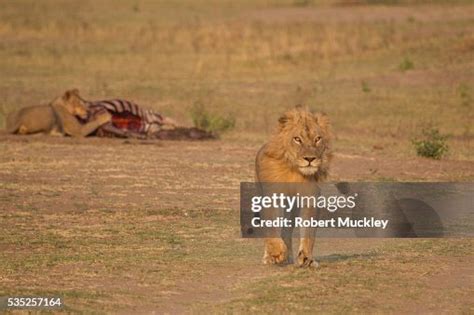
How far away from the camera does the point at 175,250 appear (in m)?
11.0

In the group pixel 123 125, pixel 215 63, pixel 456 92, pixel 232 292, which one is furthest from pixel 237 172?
pixel 215 63

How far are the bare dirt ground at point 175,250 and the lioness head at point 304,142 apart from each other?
2.39ft

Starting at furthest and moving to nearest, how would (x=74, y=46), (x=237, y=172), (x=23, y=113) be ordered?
(x=74, y=46) < (x=23, y=113) < (x=237, y=172)

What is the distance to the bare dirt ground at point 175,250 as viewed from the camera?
908 cm

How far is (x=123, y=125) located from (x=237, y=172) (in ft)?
12.8

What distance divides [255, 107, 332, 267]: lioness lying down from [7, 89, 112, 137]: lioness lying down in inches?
372

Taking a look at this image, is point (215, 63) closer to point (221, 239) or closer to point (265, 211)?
point (221, 239)

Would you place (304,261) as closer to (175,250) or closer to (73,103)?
(175,250)

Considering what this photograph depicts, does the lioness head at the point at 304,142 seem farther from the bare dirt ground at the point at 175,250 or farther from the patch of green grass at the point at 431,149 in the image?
the patch of green grass at the point at 431,149

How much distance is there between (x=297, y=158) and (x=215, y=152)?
834cm

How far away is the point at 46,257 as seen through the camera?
34.3ft

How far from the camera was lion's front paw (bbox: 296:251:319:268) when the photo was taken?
32.1 ft

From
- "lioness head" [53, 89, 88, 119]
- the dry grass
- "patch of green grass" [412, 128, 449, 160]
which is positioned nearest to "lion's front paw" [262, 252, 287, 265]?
"patch of green grass" [412, 128, 449, 160]

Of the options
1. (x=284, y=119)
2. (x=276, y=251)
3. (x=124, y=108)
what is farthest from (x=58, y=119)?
(x=276, y=251)
